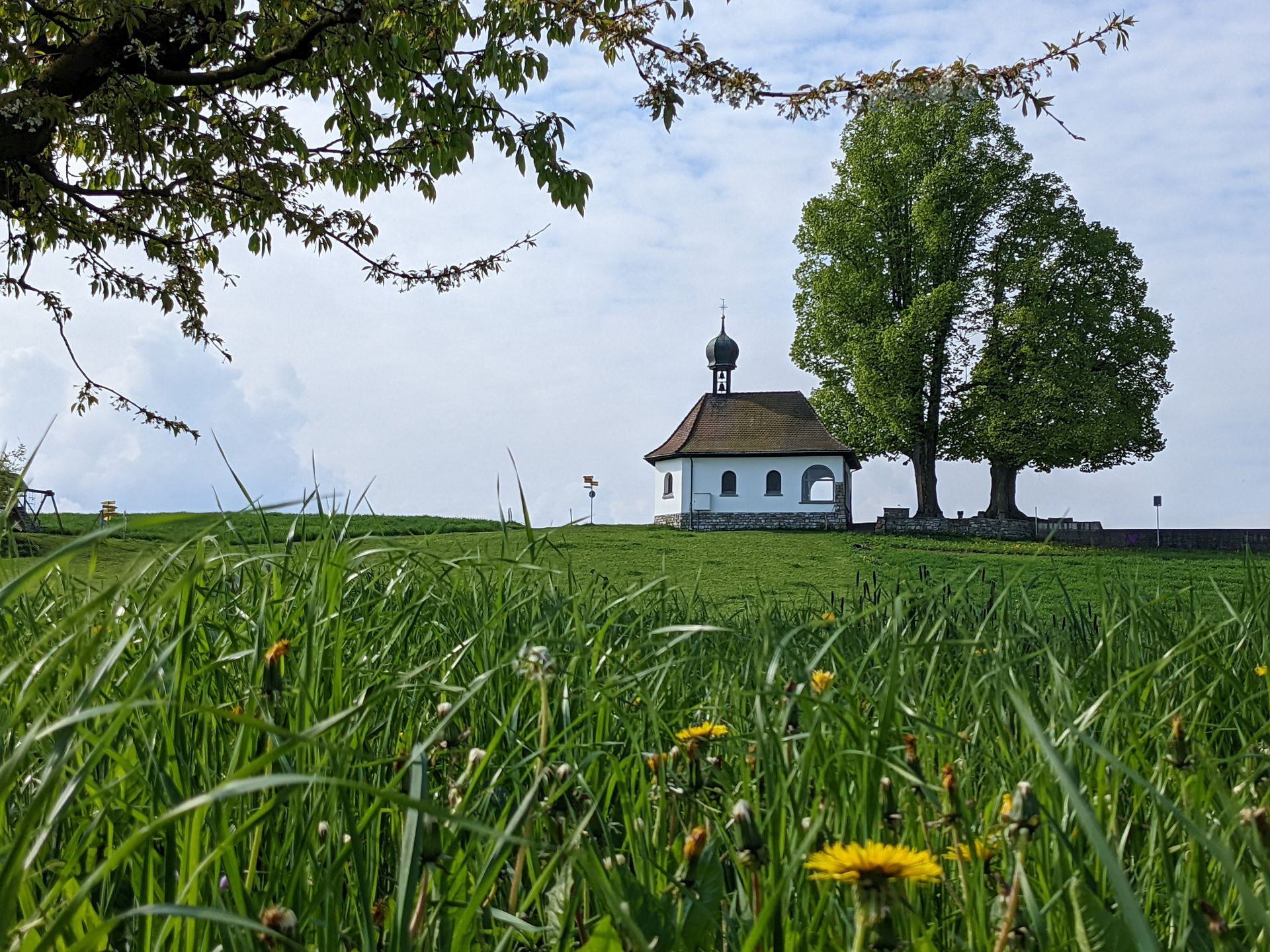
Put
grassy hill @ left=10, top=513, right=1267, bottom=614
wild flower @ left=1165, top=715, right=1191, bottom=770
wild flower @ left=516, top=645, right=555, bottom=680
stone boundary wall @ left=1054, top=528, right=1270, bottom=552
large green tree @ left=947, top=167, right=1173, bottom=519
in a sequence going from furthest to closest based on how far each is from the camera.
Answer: stone boundary wall @ left=1054, top=528, right=1270, bottom=552 < large green tree @ left=947, top=167, right=1173, bottom=519 < grassy hill @ left=10, top=513, right=1267, bottom=614 < wild flower @ left=1165, top=715, right=1191, bottom=770 < wild flower @ left=516, top=645, right=555, bottom=680

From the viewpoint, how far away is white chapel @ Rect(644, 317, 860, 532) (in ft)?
108

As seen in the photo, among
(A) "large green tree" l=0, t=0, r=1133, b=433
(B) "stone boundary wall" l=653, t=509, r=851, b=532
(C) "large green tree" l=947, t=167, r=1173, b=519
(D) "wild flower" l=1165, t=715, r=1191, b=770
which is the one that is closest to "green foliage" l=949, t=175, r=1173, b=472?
(C) "large green tree" l=947, t=167, r=1173, b=519

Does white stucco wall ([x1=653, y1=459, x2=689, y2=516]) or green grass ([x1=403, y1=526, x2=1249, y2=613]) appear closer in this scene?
green grass ([x1=403, y1=526, x2=1249, y2=613])

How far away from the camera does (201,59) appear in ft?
24.9

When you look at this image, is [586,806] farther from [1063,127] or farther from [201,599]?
[1063,127]

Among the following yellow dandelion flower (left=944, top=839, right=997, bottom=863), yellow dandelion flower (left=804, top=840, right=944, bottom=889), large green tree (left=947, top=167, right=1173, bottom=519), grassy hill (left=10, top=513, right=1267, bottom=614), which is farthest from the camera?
large green tree (left=947, top=167, right=1173, bottom=519)

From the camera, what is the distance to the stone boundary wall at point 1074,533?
28.2 metres

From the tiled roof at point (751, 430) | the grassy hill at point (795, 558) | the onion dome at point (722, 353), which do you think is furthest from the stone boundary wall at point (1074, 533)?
the onion dome at point (722, 353)

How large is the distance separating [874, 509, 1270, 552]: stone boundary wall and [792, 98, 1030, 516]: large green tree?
839 mm

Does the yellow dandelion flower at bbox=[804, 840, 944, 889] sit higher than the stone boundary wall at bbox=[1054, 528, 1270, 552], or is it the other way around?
the stone boundary wall at bbox=[1054, 528, 1270, 552]

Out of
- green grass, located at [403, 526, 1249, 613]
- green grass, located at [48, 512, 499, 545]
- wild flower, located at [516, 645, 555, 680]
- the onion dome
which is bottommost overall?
green grass, located at [403, 526, 1249, 613]

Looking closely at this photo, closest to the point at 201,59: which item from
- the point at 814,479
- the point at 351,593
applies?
the point at 351,593

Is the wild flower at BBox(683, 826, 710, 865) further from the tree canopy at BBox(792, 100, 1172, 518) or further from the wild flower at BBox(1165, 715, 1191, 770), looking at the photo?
the tree canopy at BBox(792, 100, 1172, 518)

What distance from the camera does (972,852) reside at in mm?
1092
